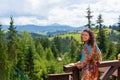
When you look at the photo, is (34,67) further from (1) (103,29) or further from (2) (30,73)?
(1) (103,29)

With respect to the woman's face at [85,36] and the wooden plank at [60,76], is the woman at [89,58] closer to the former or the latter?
the woman's face at [85,36]

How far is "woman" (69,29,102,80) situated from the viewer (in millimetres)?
6195

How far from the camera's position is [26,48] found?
6369 cm

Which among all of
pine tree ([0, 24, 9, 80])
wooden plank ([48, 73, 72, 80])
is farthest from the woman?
pine tree ([0, 24, 9, 80])

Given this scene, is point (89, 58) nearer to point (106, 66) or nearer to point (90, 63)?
point (90, 63)

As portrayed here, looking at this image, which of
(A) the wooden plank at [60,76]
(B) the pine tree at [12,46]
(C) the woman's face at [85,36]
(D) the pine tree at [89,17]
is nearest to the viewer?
(C) the woman's face at [85,36]

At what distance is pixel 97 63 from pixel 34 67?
2245 inches

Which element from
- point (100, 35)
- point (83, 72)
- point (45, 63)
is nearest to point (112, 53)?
point (100, 35)

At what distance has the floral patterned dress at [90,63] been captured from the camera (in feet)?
20.3

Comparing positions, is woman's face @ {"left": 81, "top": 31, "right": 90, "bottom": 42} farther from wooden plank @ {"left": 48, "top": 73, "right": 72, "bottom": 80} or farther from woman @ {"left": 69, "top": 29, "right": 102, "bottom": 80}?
wooden plank @ {"left": 48, "top": 73, "right": 72, "bottom": 80}

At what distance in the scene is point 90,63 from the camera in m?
6.23

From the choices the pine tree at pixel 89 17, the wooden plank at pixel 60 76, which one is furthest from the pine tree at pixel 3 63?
the wooden plank at pixel 60 76

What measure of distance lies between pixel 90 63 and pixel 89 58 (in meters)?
0.09

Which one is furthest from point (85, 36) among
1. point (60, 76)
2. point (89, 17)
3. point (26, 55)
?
point (26, 55)
